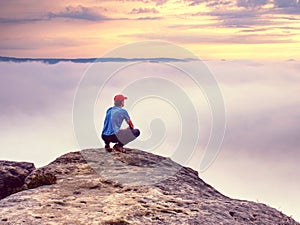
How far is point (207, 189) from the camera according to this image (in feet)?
78.4

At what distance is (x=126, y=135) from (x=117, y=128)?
2.12 ft

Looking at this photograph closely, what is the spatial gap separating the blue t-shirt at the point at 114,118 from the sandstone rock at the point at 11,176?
5140mm

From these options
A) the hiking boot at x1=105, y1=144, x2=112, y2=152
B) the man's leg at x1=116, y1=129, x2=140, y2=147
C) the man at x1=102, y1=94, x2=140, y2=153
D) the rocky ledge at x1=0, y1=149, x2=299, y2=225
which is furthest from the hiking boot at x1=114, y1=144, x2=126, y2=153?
the rocky ledge at x1=0, y1=149, x2=299, y2=225

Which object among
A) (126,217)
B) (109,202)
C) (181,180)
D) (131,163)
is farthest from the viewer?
(131,163)

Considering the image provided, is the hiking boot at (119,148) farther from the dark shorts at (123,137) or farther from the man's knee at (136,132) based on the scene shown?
the man's knee at (136,132)

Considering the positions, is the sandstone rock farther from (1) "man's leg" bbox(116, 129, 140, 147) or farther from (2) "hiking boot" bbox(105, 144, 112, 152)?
(1) "man's leg" bbox(116, 129, 140, 147)

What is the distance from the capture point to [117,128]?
26.2 metres

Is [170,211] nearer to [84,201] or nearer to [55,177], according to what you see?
[84,201]

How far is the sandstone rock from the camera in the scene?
84.0 feet

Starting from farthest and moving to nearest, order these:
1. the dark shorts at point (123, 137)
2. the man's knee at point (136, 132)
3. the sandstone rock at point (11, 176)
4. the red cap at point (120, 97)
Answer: the man's knee at point (136, 132), the dark shorts at point (123, 137), the red cap at point (120, 97), the sandstone rock at point (11, 176)

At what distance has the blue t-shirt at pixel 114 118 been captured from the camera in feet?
85.3

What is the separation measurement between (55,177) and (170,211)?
6.54 metres

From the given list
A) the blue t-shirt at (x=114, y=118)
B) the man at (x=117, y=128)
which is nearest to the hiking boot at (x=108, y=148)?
the man at (x=117, y=128)

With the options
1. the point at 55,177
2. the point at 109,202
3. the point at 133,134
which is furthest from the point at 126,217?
the point at 133,134
